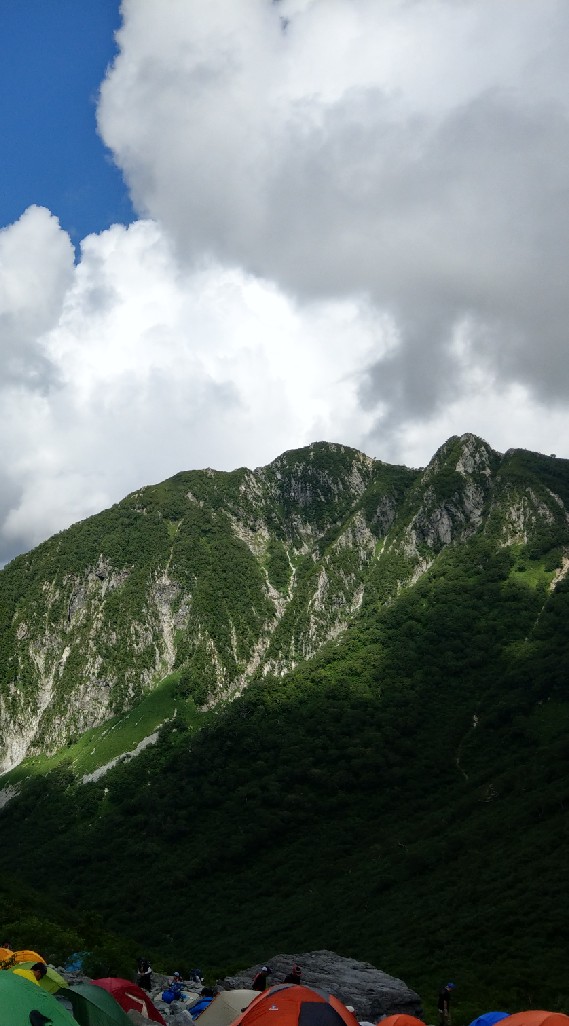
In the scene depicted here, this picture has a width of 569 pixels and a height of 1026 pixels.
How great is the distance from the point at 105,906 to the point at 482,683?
8910cm

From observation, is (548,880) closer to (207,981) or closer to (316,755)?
(207,981)

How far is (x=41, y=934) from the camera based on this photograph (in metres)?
41.8

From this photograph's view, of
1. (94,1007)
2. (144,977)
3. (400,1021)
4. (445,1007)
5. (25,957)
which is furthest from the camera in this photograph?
(445,1007)

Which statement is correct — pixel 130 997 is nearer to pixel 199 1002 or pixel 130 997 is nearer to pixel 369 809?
pixel 199 1002

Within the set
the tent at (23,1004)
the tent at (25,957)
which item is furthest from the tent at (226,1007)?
the tent at (23,1004)

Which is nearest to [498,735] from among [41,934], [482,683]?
[482,683]

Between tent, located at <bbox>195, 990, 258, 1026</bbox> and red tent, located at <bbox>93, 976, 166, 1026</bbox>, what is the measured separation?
1960 mm

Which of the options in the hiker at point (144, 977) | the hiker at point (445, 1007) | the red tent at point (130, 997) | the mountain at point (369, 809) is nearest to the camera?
the red tent at point (130, 997)

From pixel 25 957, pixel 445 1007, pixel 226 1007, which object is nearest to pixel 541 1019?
pixel 226 1007

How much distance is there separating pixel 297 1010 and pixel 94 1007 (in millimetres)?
6929

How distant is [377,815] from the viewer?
127 m

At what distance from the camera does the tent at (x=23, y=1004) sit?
59.5ft

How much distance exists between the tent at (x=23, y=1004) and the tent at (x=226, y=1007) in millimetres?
11815

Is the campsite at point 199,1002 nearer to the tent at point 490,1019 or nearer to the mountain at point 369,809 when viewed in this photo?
the tent at point 490,1019
